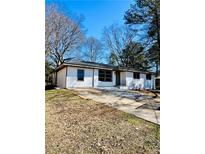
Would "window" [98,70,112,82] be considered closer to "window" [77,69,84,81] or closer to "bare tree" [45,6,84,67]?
"window" [77,69,84,81]

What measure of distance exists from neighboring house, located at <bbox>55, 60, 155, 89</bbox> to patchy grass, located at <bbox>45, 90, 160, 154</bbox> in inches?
119

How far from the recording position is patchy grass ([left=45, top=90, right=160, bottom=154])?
1209 millimetres

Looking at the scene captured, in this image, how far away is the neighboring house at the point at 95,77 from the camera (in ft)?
17.1

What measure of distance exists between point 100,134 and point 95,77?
14.2 ft

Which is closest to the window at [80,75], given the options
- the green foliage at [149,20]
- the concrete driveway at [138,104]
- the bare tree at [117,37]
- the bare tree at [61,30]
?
the concrete driveway at [138,104]

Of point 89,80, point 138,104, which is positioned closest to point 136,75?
point 89,80

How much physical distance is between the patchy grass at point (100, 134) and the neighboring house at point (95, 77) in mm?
3018

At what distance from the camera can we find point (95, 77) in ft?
18.9

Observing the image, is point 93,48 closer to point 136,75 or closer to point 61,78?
point 61,78
